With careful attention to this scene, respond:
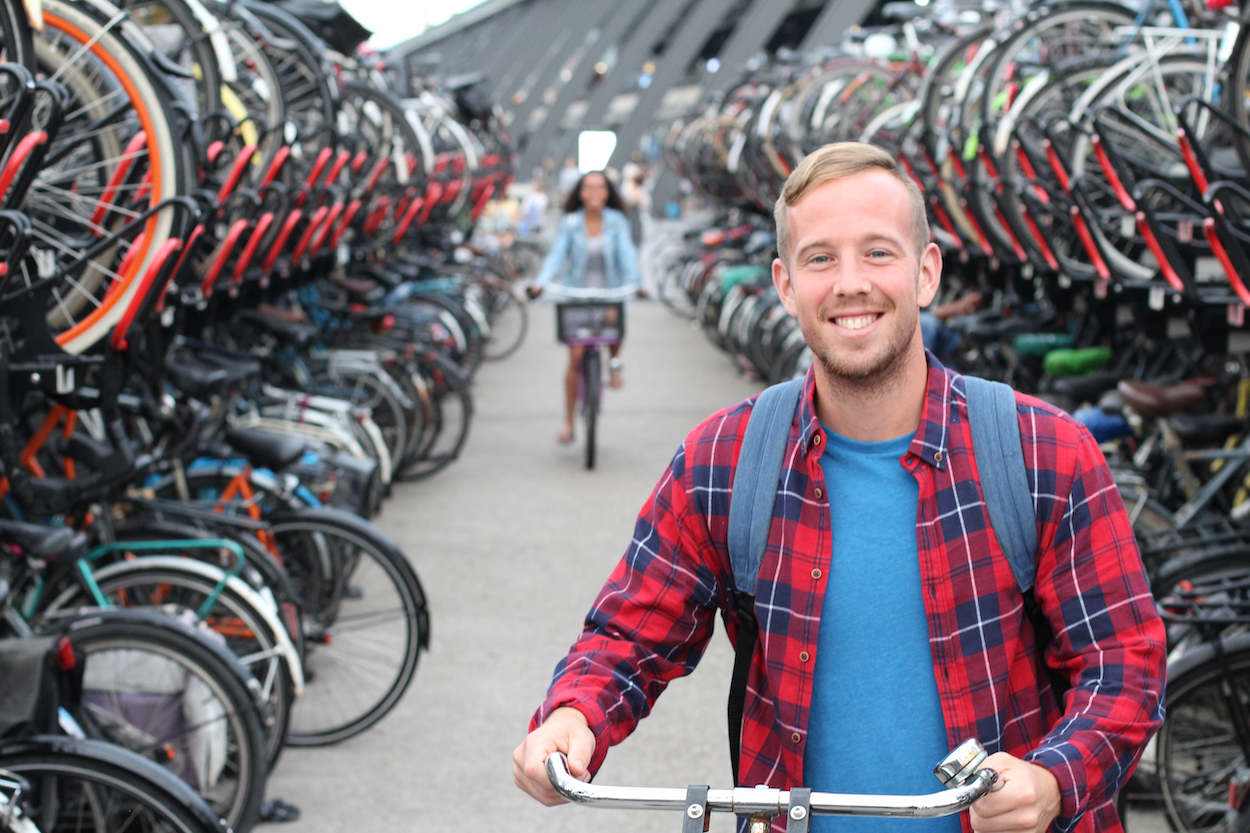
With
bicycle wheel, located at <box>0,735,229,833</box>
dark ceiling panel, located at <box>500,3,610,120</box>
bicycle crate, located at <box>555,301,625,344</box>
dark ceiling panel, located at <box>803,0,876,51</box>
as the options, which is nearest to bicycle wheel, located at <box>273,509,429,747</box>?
bicycle wheel, located at <box>0,735,229,833</box>

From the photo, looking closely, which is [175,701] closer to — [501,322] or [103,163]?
[103,163]

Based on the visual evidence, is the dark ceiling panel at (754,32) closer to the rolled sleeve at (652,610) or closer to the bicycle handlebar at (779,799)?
the rolled sleeve at (652,610)

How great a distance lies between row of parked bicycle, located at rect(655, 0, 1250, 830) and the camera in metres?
3.76

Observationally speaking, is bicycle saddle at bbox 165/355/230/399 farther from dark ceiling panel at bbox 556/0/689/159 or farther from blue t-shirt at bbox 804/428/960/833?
dark ceiling panel at bbox 556/0/689/159

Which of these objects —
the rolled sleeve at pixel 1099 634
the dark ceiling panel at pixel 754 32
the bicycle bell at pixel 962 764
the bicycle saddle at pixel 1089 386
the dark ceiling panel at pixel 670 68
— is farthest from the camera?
the dark ceiling panel at pixel 670 68

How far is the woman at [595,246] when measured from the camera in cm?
933

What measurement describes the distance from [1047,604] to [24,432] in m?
3.29

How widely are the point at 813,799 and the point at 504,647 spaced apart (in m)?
4.36

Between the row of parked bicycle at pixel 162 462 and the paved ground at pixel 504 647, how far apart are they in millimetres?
245

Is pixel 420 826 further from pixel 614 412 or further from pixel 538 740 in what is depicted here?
pixel 614 412

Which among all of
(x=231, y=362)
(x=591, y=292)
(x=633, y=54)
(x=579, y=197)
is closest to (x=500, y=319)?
(x=579, y=197)

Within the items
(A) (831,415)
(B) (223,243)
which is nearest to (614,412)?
(B) (223,243)

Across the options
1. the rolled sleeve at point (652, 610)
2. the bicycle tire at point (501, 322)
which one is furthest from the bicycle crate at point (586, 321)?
the rolled sleeve at point (652, 610)

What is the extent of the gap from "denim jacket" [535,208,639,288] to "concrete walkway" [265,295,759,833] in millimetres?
1248
